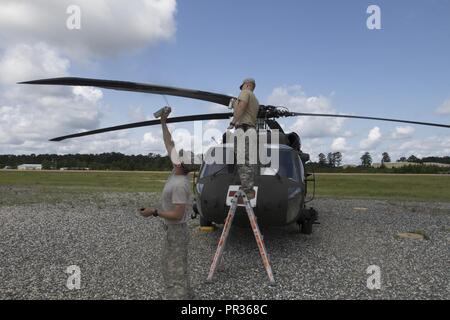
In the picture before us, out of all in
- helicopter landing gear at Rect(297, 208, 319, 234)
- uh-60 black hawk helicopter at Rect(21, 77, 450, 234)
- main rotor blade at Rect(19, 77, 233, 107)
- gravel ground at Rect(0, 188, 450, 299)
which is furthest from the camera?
helicopter landing gear at Rect(297, 208, 319, 234)

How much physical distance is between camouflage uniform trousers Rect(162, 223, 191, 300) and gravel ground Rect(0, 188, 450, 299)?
0.67m

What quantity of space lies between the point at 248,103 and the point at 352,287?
3.03 meters

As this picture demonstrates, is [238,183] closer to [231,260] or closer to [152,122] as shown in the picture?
[231,260]

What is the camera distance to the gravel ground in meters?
5.11

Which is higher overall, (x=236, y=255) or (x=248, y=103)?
(x=248, y=103)

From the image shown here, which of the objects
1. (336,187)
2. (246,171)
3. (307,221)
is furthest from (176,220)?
(336,187)

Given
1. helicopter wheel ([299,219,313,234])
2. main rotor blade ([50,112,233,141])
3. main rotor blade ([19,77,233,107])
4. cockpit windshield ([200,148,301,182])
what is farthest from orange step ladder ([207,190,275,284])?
helicopter wheel ([299,219,313,234])

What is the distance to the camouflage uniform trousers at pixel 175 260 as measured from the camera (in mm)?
4215

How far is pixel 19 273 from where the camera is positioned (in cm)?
580

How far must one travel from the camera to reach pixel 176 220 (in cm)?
413

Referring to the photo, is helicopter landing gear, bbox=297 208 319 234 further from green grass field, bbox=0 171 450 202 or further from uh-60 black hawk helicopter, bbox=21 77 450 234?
green grass field, bbox=0 171 450 202
